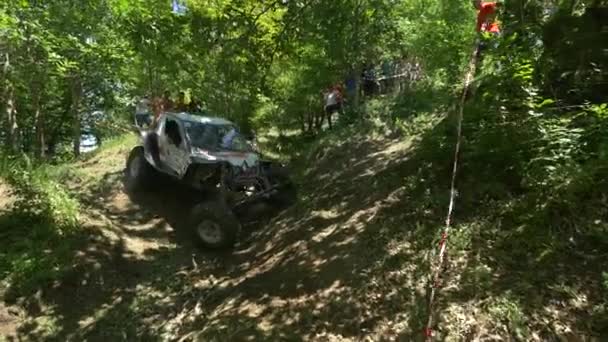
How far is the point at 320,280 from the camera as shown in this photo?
207 inches

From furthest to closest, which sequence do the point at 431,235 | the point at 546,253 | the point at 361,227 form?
the point at 361,227 < the point at 431,235 < the point at 546,253

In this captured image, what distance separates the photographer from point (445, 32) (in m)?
9.62

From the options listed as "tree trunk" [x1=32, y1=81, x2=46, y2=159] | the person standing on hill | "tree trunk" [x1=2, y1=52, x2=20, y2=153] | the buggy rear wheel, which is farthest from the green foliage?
the person standing on hill

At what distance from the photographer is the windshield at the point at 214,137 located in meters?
8.45

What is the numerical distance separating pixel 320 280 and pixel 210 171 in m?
3.66

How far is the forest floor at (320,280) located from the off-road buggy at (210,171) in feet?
1.41

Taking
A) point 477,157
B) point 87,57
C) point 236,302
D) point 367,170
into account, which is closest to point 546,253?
point 477,157

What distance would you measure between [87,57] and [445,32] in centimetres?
754

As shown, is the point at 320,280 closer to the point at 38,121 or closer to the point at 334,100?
the point at 334,100

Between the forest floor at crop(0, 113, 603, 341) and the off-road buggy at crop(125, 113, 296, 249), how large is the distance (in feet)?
1.41

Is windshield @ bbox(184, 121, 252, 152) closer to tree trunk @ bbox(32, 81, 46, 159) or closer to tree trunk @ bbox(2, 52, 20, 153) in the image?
tree trunk @ bbox(2, 52, 20, 153)

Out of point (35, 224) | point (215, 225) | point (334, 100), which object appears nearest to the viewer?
point (35, 224)

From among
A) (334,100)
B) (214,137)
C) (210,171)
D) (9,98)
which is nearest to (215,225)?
(210,171)

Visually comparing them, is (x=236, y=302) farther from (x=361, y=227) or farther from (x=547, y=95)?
(x=547, y=95)
